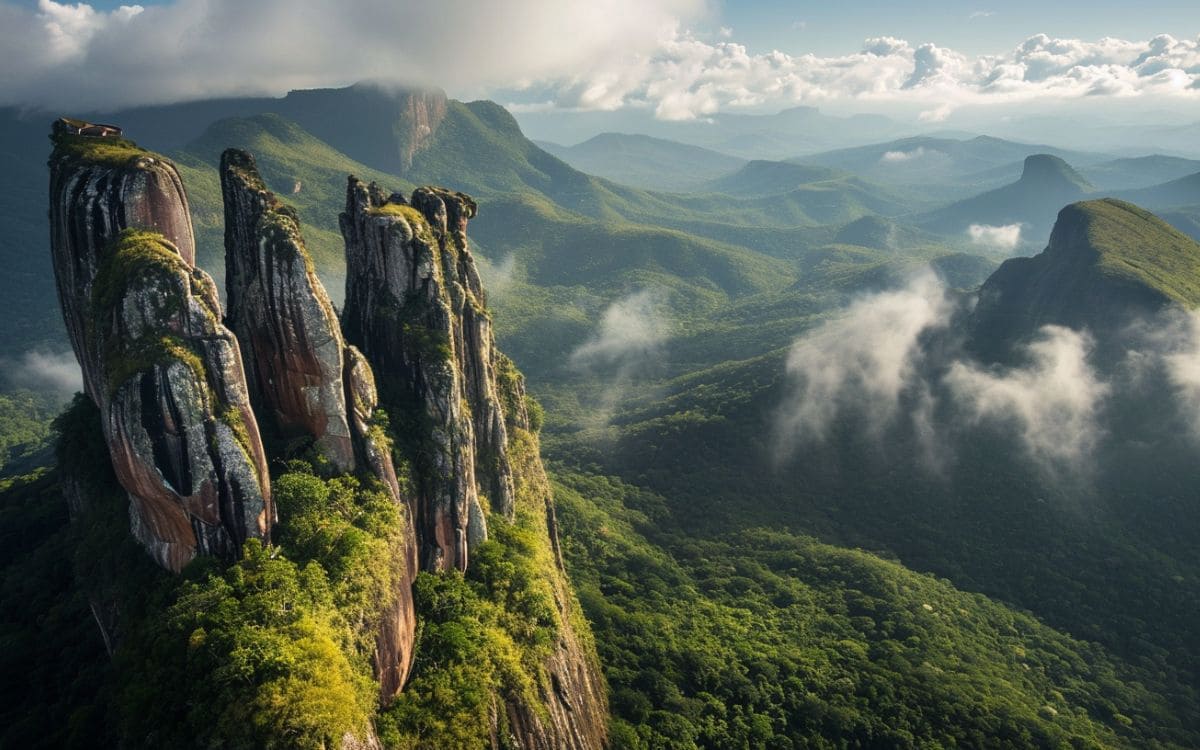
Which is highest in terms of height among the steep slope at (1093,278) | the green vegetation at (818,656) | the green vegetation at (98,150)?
the green vegetation at (98,150)

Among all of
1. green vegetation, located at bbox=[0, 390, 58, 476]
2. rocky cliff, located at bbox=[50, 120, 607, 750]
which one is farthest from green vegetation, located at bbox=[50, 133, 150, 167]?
green vegetation, located at bbox=[0, 390, 58, 476]

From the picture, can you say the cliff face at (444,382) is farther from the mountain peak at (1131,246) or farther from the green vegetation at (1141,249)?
the green vegetation at (1141,249)

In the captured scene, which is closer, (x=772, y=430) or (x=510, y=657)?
(x=510, y=657)

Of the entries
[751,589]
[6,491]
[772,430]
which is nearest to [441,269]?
[6,491]

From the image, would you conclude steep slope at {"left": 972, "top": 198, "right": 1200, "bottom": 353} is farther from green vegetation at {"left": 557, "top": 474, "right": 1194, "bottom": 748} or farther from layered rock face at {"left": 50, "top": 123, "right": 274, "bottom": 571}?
layered rock face at {"left": 50, "top": 123, "right": 274, "bottom": 571}

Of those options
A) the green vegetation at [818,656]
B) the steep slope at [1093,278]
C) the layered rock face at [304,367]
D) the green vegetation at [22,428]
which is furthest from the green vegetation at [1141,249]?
the green vegetation at [22,428]

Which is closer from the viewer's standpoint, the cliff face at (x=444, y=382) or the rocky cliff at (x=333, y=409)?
the rocky cliff at (x=333, y=409)

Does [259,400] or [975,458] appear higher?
[259,400]

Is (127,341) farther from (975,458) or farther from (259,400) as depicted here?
(975,458)

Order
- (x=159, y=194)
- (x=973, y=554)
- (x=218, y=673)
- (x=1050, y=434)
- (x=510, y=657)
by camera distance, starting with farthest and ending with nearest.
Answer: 1. (x=1050, y=434)
2. (x=973, y=554)
3. (x=510, y=657)
4. (x=159, y=194)
5. (x=218, y=673)
